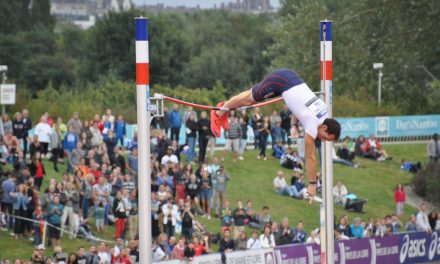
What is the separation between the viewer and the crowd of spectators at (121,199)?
64.3ft

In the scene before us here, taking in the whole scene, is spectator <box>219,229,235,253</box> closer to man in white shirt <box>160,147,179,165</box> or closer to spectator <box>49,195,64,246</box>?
spectator <box>49,195,64,246</box>

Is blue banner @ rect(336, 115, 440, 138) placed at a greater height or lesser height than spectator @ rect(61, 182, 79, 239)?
greater

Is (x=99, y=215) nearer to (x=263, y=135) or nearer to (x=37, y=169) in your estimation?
(x=37, y=169)

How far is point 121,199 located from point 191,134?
168 inches

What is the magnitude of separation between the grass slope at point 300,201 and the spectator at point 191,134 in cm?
146

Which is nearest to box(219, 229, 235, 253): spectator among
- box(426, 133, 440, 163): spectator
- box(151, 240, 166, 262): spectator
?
box(151, 240, 166, 262): spectator

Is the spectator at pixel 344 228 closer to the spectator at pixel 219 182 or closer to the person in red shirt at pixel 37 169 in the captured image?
the spectator at pixel 219 182

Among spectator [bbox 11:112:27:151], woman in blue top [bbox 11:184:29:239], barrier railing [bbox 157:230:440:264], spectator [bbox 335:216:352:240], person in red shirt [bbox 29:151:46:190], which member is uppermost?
spectator [bbox 11:112:27:151]

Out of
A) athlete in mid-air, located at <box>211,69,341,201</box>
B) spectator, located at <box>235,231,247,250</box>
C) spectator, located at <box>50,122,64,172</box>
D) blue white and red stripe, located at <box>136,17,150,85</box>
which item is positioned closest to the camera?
blue white and red stripe, located at <box>136,17,150,85</box>

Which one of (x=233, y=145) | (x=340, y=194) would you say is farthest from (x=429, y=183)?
(x=233, y=145)

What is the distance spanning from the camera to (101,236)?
20.9 m

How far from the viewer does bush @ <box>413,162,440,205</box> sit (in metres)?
28.2

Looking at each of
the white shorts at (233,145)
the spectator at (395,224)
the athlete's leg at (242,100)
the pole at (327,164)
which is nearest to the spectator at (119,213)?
the spectator at (395,224)

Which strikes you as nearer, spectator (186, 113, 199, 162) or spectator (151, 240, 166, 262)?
spectator (151, 240, 166, 262)
